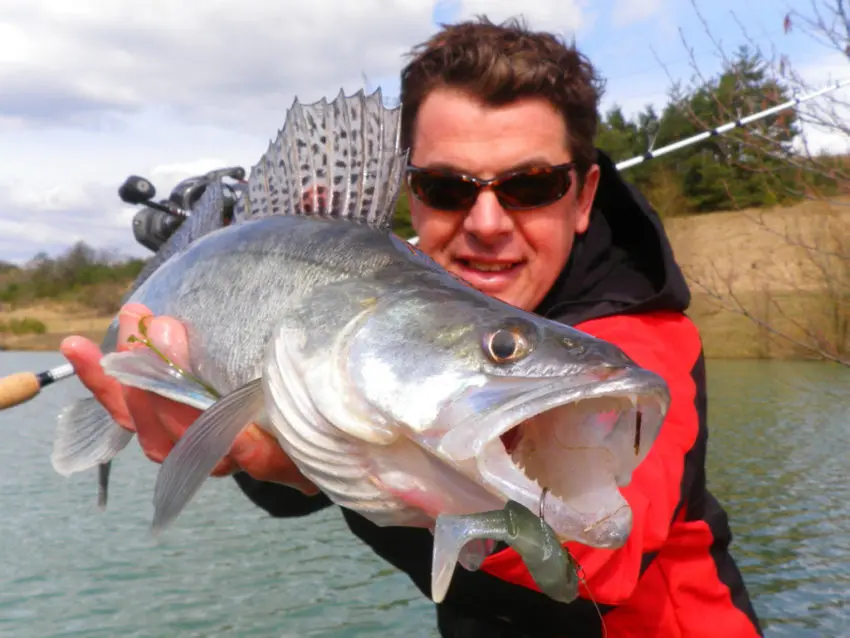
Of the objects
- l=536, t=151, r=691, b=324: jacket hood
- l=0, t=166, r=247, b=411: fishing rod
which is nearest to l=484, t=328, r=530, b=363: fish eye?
l=536, t=151, r=691, b=324: jacket hood

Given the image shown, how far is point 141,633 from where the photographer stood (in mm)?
6590

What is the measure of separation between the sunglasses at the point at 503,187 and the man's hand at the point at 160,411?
1.17m

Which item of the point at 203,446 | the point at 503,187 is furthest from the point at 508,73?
the point at 203,446

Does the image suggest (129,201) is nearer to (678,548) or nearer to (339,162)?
(339,162)

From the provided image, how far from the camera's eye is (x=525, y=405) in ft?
4.55

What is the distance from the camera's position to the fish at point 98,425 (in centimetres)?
293

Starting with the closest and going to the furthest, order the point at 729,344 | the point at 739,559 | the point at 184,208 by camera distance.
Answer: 1. the point at 184,208
2. the point at 739,559
3. the point at 729,344

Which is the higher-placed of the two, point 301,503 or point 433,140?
point 433,140

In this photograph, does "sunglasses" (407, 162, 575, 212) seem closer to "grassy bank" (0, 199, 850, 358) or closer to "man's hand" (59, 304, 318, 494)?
"man's hand" (59, 304, 318, 494)

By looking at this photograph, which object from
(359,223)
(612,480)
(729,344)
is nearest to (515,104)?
(359,223)

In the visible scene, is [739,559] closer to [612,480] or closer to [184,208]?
[184,208]

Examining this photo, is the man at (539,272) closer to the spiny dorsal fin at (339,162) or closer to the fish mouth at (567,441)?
the spiny dorsal fin at (339,162)

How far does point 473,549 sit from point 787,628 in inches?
230

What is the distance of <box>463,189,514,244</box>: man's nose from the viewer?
300 centimetres
